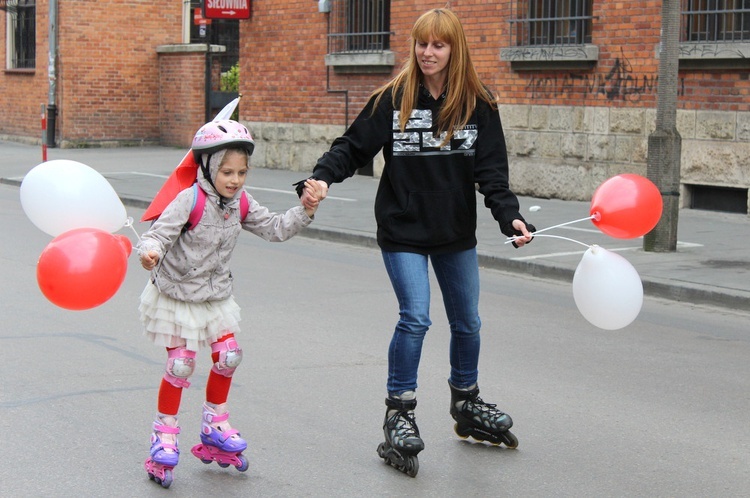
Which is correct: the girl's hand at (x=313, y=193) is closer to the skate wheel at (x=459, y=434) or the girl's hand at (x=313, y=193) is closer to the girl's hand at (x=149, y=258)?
the girl's hand at (x=149, y=258)

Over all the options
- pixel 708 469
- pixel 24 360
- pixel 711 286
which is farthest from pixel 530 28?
pixel 708 469

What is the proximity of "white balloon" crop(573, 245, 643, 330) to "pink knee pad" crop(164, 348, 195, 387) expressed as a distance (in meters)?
1.60

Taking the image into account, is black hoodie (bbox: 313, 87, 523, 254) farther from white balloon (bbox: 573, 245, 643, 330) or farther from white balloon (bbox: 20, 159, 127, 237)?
white balloon (bbox: 20, 159, 127, 237)

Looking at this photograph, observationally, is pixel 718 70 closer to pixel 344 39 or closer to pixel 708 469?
pixel 344 39

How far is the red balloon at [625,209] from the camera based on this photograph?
4.90 meters

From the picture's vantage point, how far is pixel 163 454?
466 cm

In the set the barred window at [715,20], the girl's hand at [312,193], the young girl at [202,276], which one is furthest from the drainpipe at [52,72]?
the girl's hand at [312,193]

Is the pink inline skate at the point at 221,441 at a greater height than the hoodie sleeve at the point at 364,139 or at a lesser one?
lesser

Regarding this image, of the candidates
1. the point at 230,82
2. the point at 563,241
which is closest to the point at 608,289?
the point at 563,241

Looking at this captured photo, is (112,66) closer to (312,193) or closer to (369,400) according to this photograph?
(369,400)

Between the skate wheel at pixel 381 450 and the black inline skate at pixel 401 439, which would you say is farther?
the skate wheel at pixel 381 450

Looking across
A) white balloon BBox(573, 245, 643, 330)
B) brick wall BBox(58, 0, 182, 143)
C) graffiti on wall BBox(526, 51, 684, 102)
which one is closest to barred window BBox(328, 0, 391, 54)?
graffiti on wall BBox(526, 51, 684, 102)

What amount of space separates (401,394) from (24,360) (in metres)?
2.81

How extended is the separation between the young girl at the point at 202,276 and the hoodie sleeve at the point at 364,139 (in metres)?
0.32
